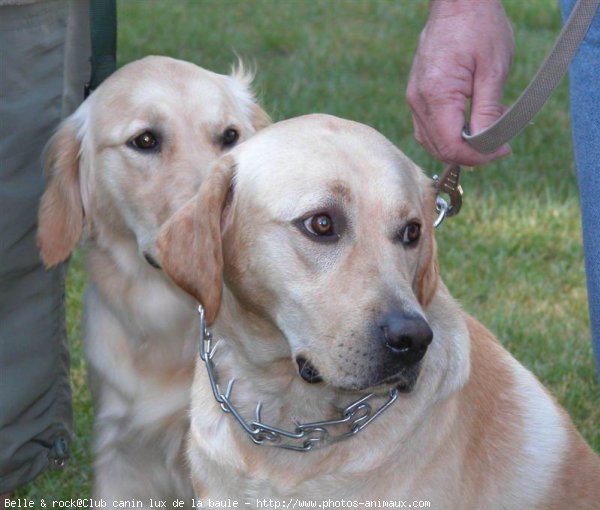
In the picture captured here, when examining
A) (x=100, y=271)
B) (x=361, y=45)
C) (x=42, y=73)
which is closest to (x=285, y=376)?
Answer: (x=100, y=271)

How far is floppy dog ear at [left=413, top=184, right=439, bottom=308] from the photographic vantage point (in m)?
3.25

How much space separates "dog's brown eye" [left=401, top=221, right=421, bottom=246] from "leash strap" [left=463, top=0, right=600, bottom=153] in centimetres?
30

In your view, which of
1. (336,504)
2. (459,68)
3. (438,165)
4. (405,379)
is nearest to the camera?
(405,379)

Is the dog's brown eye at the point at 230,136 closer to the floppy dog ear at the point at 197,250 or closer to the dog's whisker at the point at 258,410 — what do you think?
the floppy dog ear at the point at 197,250

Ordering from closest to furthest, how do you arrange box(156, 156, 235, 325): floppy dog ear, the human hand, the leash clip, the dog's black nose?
the dog's black nose
box(156, 156, 235, 325): floppy dog ear
the human hand
the leash clip

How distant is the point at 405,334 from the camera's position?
287cm

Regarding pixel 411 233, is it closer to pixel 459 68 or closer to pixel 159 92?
pixel 459 68

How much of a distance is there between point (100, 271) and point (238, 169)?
1.16 m

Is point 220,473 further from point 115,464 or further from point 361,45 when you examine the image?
point 361,45

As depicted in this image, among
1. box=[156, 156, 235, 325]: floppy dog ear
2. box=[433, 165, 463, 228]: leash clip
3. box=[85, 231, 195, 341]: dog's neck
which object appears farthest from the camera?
box=[85, 231, 195, 341]: dog's neck

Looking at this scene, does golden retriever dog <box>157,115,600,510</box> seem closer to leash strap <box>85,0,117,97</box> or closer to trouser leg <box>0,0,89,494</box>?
trouser leg <box>0,0,89,494</box>

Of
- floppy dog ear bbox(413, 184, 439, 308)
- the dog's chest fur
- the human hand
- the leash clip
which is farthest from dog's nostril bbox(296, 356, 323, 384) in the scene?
the dog's chest fur

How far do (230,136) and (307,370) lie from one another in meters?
1.30

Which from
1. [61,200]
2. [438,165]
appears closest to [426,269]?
[61,200]
